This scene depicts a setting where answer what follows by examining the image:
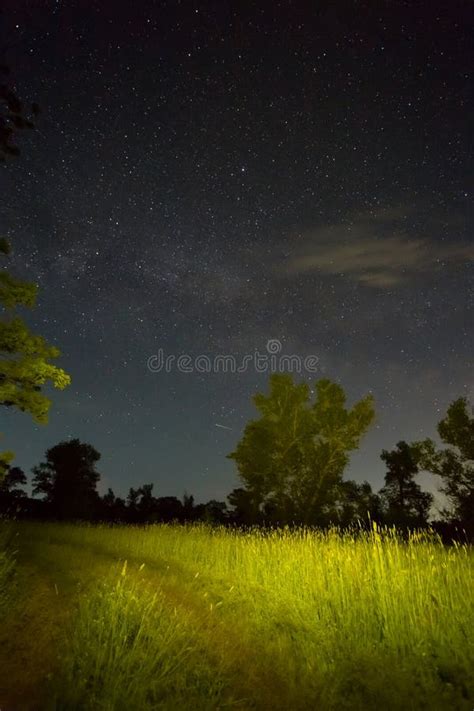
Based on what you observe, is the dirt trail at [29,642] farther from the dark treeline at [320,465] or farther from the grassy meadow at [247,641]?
the dark treeline at [320,465]

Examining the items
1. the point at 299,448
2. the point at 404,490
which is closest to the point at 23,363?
the point at 299,448

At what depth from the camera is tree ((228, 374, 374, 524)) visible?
2861cm

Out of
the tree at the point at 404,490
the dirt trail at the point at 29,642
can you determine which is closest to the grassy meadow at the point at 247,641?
the dirt trail at the point at 29,642

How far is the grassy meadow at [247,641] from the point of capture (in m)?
4.54

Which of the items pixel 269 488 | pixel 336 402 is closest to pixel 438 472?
pixel 336 402

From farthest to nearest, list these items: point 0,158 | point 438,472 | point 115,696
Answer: point 438,472 → point 0,158 → point 115,696

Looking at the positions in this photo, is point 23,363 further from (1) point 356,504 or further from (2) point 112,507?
(2) point 112,507

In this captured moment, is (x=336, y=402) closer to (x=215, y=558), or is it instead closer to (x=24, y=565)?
(x=215, y=558)

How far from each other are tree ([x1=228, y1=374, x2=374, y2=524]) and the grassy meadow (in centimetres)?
2040

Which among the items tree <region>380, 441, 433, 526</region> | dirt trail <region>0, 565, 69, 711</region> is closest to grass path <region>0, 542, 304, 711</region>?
dirt trail <region>0, 565, 69, 711</region>

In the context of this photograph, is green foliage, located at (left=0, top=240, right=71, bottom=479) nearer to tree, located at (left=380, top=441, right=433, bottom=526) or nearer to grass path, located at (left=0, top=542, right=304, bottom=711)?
grass path, located at (left=0, top=542, right=304, bottom=711)

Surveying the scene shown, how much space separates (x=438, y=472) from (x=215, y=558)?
1856 centimetres

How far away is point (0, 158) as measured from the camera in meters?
6.51

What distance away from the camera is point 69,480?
39.2 metres
